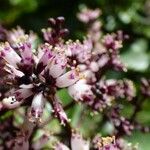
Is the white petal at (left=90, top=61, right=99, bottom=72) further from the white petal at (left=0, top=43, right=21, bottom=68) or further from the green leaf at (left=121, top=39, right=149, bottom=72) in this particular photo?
the green leaf at (left=121, top=39, right=149, bottom=72)

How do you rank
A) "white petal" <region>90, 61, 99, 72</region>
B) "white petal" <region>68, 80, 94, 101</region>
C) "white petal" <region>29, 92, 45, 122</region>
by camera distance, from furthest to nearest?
"white petal" <region>90, 61, 99, 72</region> < "white petal" <region>68, 80, 94, 101</region> < "white petal" <region>29, 92, 45, 122</region>

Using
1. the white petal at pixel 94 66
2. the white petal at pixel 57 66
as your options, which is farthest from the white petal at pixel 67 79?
the white petal at pixel 94 66

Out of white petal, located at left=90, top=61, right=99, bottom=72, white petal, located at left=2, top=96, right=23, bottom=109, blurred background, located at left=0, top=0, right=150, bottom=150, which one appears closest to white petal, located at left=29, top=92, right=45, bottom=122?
white petal, located at left=2, top=96, right=23, bottom=109

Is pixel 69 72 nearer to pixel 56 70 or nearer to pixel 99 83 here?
pixel 56 70

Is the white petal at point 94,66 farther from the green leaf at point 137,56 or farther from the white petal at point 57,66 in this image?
the green leaf at point 137,56

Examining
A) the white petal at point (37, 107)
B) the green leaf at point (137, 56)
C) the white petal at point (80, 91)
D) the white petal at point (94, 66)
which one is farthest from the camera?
the green leaf at point (137, 56)

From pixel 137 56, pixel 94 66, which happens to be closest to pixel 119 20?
pixel 137 56

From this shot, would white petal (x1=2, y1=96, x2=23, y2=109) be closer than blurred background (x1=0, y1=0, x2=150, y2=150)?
Yes

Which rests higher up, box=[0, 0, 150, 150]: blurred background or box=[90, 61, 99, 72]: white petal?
box=[90, 61, 99, 72]: white petal

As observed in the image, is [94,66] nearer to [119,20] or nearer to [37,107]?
[37,107]
